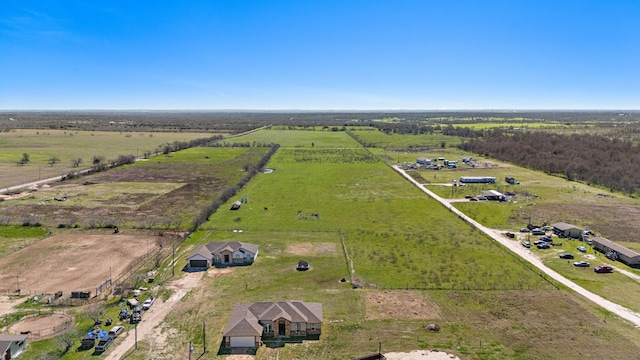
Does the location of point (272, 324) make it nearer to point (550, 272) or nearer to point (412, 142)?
point (550, 272)

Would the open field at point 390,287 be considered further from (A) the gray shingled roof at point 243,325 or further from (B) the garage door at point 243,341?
(A) the gray shingled roof at point 243,325

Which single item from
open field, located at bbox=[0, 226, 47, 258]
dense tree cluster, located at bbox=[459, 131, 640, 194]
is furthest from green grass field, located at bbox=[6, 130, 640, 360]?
dense tree cluster, located at bbox=[459, 131, 640, 194]

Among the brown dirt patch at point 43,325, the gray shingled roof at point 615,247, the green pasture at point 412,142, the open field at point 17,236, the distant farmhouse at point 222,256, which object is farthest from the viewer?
the green pasture at point 412,142

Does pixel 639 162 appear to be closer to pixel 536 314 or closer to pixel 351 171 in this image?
pixel 351 171

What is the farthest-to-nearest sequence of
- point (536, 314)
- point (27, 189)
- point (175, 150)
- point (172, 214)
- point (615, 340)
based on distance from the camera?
1. point (175, 150)
2. point (27, 189)
3. point (172, 214)
4. point (536, 314)
5. point (615, 340)

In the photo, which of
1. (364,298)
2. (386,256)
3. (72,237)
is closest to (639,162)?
(386,256)

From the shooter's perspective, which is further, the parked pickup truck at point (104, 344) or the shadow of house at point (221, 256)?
the shadow of house at point (221, 256)

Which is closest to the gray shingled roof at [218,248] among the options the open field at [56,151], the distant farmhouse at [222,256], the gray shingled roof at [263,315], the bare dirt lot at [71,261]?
the distant farmhouse at [222,256]
